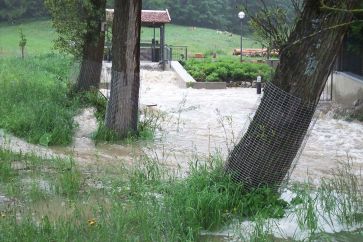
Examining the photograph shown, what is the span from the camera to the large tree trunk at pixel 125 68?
12.2 meters

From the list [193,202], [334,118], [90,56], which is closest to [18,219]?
[193,202]

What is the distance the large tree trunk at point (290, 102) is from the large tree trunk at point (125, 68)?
19.2 feet

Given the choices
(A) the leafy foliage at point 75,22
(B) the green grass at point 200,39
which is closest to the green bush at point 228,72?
(A) the leafy foliage at point 75,22

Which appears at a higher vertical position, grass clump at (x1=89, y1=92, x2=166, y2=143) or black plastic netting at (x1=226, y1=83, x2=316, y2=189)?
black plastic netting at (x1=226, y1=83, x2=316, y2=189)

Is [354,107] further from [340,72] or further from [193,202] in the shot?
[193,202]

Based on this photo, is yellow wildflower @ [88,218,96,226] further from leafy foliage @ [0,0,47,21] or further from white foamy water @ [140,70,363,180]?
leafy foliage @ [0,0,47,21]

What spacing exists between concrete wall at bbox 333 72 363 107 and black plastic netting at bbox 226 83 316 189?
41.6 ft

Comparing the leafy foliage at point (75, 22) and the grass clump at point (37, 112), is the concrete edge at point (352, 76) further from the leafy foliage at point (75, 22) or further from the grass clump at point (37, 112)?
the grass clump at point (37, 112)

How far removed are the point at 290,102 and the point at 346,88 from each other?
46.2ft

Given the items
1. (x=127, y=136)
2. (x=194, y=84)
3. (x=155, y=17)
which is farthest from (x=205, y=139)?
(x=155, y=17)

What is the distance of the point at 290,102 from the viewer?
659 centimetres

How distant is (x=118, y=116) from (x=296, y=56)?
634 cm

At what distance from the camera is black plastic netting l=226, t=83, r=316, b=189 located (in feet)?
21.7

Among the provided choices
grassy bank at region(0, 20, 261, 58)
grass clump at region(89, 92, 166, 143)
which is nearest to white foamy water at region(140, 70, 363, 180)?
grass clump at region(89, 92, 166, 143)
